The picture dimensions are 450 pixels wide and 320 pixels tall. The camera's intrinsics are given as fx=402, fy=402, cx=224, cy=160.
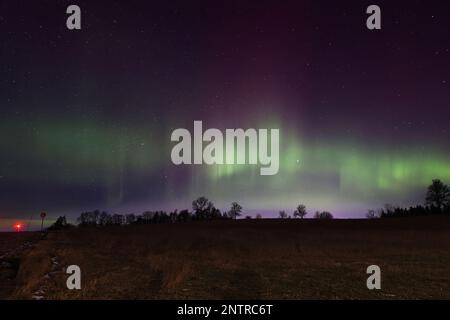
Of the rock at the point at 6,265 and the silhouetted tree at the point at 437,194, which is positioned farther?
the silhouetted tree at the point at 437,194

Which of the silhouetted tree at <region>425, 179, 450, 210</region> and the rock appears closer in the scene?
the rock

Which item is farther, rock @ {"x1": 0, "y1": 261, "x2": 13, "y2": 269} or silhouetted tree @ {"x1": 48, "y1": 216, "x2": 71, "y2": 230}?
silhouetted tree @ {"x1": 48, "y1": 216, "x2": 71, "y2": 230}

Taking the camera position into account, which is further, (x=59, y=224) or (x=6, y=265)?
(x=59, y=224)

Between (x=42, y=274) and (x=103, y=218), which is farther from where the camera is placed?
(x=103, y=218)

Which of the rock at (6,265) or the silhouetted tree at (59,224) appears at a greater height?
the rock at (6,265)

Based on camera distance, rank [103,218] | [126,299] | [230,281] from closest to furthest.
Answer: [126,299] → [230,281] → [103,218]

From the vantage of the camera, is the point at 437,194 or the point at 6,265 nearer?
the point at 6,265

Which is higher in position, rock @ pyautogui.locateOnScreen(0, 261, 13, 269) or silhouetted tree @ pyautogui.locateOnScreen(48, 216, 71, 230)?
rock @ pyautogui.locateOnScreen(0, 261, 13, 269)

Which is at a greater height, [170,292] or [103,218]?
[170,292]

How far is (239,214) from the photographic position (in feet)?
523

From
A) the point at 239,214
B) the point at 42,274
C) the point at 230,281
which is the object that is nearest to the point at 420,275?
the point at 230,281
